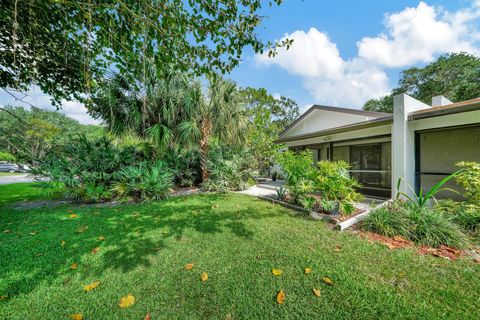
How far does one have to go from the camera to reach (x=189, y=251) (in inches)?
115

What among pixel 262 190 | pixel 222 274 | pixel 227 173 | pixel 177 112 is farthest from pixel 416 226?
pixel 177 112

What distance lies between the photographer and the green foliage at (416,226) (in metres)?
3.06

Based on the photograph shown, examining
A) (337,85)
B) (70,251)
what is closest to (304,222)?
(70,251)

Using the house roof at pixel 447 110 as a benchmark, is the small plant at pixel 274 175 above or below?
below

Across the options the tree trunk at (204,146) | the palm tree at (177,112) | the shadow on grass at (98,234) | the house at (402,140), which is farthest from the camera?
the tree trunk at (204,146)

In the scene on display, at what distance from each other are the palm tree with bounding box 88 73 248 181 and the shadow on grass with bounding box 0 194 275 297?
312 cm

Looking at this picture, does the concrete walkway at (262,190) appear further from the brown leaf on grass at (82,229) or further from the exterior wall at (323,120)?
the brown leaf on grass at (82,229)

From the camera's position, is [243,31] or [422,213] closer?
[243,31]

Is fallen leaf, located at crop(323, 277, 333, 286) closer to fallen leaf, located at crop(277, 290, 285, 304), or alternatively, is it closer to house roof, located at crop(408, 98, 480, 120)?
fallen leaf, located at crop(277, 290, 285, 304)

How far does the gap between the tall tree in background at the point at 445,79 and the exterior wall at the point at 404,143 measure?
740 inches

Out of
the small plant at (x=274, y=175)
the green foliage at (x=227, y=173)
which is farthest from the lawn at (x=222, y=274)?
the small plant at (x=274, y=175)

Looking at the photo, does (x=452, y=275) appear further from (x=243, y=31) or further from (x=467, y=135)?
(x=467, y=135)

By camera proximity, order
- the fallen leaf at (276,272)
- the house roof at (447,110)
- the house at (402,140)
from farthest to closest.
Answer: the house at (402,140) → the house roof at (447,110) → the fallen leaf at (276,272)

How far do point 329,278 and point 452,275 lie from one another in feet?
5.08
